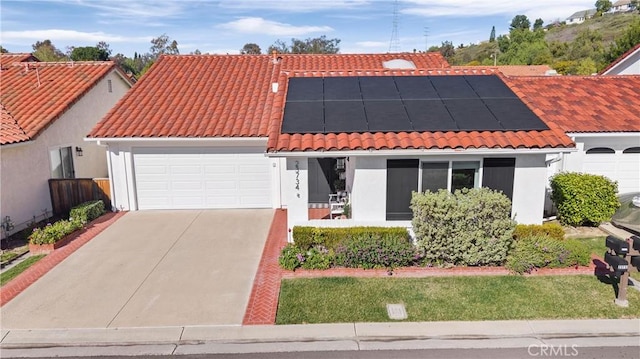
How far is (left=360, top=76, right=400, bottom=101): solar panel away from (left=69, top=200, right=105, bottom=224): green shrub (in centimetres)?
973

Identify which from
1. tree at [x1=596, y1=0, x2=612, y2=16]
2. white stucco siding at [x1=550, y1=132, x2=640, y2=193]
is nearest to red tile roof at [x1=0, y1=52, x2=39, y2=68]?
white stucco siding at [x1=550, y1=132, x2=640, y2=193]

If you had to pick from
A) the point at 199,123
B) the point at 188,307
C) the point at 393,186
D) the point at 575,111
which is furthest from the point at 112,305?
the point at 575,111

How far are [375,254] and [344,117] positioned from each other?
→ 390 centimetres

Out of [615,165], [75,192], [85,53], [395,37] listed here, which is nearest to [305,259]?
[75,192]

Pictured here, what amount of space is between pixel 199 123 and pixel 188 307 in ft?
27.9

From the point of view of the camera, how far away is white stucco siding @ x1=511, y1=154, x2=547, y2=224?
11148mm

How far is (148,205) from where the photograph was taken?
627 inches

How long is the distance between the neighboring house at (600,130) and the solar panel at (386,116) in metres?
4.70

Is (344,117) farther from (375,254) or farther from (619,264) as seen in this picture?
(619,264)

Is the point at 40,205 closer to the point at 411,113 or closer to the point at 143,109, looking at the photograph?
the point at 143,109

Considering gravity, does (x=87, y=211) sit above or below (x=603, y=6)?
below

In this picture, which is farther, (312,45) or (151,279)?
(312,45)

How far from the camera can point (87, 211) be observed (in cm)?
1434

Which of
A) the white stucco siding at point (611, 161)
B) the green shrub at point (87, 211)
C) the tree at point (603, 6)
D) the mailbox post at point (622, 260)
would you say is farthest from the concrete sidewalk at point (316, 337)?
the tree at point (603, 6)
